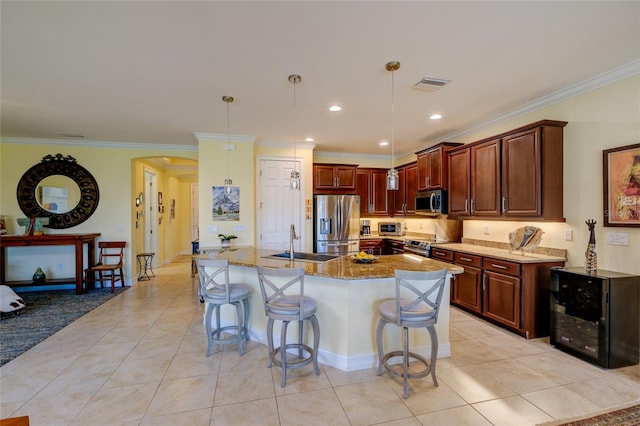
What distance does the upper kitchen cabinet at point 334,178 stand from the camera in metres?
5.97

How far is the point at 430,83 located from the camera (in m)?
3.07

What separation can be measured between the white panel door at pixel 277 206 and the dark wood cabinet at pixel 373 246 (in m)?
1.23

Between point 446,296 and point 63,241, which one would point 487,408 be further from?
point 63,241

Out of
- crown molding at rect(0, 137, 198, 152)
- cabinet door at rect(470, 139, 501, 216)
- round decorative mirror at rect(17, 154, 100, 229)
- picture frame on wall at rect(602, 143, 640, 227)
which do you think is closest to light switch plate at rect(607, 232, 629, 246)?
picture frame on wall at rect(602, 143, 640, 227)

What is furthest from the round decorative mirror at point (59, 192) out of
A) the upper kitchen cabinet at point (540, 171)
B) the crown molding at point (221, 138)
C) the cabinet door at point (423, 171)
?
the upper kitchen cabinet at point (540, 171)

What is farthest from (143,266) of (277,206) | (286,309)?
(286,309)

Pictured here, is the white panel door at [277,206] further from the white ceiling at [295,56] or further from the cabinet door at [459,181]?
the cabinet door at [459,181]

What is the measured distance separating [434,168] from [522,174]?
1.62 metres

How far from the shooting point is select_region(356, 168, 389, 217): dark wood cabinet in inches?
250

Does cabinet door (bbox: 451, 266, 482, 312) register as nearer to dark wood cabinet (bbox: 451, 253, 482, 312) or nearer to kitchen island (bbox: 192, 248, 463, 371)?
dark wood cabinet (bbox: 451, 253, 482, 312)

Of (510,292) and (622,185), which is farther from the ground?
(622,185)

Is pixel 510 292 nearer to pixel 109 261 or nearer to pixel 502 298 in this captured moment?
pixel 502 298

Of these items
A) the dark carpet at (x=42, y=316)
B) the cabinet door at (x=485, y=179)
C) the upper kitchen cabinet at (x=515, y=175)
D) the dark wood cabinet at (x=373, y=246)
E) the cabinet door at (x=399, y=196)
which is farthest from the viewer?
the cabinet door at (x=399, y=196)

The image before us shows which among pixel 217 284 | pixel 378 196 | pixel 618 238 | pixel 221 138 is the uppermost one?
pixel 221 138
